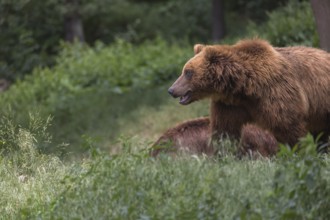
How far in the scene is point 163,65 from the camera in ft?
57.1

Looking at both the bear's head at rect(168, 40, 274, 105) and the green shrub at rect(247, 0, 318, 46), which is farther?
the green shrub at rect(247, 0, 318, 46)

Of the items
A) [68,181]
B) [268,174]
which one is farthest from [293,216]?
[68,181]

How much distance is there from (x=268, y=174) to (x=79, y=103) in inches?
400

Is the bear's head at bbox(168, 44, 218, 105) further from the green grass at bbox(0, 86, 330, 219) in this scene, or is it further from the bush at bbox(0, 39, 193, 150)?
the bush at bbox(0, 39, 193, 150)

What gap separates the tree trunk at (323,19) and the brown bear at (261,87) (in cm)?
236

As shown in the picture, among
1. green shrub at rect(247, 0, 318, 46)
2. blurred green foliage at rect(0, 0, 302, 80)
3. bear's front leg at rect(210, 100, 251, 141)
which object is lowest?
blurred green foliage at rect(0, 0, 302, 80)

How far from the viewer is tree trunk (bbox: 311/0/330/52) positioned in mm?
11148

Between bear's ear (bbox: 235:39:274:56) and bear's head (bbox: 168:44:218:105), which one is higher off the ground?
bear's ear (bbox: 235:39:274:56)

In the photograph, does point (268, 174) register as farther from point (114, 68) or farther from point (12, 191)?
point (114, 68)

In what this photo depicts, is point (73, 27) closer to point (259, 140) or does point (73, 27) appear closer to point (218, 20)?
point (218, 20)

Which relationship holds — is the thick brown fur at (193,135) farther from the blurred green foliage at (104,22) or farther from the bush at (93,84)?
the blurred green foliage at (104,22)

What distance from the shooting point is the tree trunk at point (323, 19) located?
11148 mm

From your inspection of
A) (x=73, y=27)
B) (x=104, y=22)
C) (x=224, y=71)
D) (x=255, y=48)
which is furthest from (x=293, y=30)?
(x=104, y=22)

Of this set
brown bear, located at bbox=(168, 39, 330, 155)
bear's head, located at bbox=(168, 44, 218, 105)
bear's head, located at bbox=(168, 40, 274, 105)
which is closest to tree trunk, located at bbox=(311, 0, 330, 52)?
brown bear, located at bbox=(168, 39, 330, 155)
